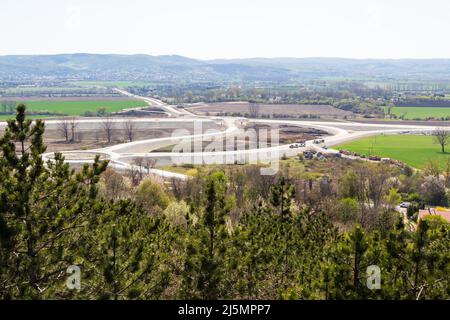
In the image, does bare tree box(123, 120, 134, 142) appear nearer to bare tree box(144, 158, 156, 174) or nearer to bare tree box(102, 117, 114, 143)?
bare tree box(102, 117, 114, 143)

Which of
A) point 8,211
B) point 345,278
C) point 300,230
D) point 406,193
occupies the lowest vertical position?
point 406,193

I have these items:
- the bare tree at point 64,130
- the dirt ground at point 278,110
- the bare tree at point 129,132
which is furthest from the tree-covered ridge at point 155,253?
the dirt ground at point 278,110

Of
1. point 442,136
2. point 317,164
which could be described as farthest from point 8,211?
point 442,136

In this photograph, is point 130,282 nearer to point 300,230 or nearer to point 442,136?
point 300,230

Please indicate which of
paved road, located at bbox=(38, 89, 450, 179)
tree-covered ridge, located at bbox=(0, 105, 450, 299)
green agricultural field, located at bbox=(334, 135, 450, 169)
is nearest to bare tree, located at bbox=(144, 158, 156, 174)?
paved road, located at bbox=(38, 89, 450, 179)

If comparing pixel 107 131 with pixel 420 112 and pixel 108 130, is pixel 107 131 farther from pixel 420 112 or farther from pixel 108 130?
pixel 420 112

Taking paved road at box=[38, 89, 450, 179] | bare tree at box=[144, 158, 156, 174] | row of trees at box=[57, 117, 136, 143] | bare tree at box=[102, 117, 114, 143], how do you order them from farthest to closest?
1. bare tree at box=[102, 117, 114, 143]
2. row of trees at box=[57, 117, 136, 143]
3. paved road at box=[38, 89, 450, 179]
4. bare tree at box=[144, 158, 156, 174]
